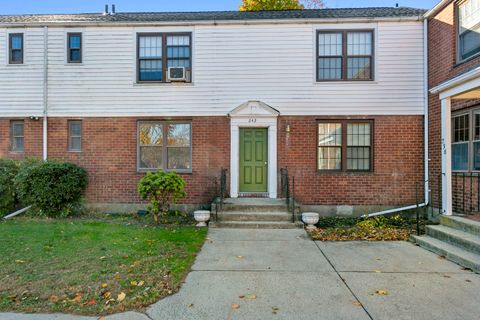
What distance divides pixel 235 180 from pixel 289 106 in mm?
2781

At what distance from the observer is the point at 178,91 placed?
32.9 ft

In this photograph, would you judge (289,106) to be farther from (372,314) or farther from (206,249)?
(372,314)

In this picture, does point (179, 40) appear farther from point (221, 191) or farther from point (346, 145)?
point (346, 145)

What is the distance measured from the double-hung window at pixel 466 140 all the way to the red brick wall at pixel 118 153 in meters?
6.15

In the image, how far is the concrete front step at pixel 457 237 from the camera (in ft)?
18.8

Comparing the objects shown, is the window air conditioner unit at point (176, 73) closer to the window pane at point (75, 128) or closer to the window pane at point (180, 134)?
the window pane at point (180, 134)

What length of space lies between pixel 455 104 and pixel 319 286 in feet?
21.6

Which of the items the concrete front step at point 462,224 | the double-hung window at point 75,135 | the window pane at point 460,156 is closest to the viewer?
the concrete front step at point 462,224

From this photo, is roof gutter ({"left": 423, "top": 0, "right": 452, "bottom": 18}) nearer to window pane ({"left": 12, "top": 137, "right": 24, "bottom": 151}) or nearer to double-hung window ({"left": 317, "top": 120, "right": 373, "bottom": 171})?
double-hung window ({"left": 317, "top": 120, "right": 373, "bottom": 171})

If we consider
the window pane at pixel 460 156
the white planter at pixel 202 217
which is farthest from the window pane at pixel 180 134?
the window pane at pixel 460 156

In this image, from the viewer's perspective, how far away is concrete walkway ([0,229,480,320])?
373 cm

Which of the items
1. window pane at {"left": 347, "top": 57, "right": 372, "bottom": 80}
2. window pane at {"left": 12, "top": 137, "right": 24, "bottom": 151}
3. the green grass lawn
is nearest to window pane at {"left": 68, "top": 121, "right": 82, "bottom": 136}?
Answer: window pane at {"left": 12, "top": 137, "right": 24, "bottom": 151}

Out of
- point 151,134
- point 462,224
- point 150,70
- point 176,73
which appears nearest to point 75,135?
point 151,134

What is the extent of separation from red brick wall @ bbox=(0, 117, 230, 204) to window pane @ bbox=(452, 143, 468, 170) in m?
6.12
